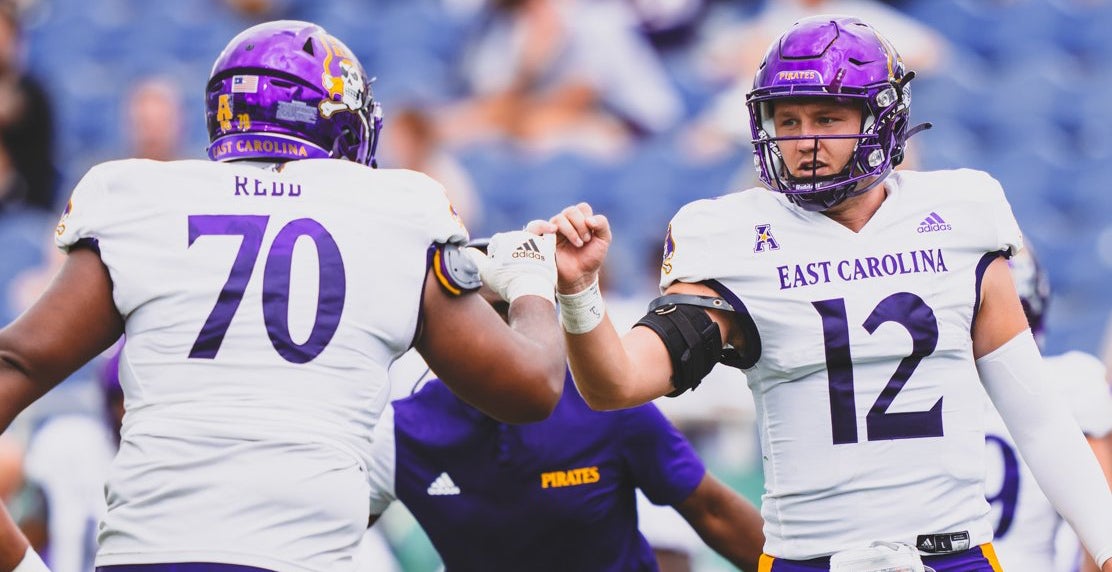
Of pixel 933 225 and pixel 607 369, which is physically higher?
pixel 933 225

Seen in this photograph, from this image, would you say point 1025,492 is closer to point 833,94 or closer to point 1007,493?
point 1007,493

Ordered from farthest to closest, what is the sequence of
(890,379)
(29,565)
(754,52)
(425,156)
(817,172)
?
1. (754,52)
2. (425,156)
3. (817,172)
4. (890,379)
5. (29,565)

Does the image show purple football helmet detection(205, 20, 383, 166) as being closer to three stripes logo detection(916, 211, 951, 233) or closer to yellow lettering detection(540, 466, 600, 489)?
yellow lettering detection(540, 466, 600, 489)

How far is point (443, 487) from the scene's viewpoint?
384 centimetres

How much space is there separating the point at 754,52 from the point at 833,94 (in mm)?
5231

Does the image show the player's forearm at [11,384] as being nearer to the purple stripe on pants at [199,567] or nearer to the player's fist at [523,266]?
the purple stripe on pants at [199,567]

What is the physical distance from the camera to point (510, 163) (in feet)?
28.9

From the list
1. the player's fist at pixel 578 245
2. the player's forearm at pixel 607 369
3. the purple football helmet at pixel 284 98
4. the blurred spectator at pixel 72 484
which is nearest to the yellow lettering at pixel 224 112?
the purple football helmet at pixel 284 98

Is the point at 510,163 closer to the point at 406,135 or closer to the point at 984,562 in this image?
the point at 406,135

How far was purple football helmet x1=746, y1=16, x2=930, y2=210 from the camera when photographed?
3.33m

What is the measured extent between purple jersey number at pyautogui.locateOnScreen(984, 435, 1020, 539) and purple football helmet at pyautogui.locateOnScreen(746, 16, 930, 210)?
107cm

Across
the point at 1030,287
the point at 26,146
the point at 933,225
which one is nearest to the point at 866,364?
the point at 933,225

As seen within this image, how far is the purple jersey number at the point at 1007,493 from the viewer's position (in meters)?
4.06

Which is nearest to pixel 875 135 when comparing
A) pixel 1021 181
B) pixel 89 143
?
pixel 1021 181
